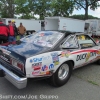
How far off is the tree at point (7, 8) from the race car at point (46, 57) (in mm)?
38930

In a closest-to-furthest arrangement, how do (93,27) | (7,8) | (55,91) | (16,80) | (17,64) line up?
(16,80) → (17,64) → (55,91) → (93,27) → (7,8)

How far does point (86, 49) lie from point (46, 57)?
1.77 meters

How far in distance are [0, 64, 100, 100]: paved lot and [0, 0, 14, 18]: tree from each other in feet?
130

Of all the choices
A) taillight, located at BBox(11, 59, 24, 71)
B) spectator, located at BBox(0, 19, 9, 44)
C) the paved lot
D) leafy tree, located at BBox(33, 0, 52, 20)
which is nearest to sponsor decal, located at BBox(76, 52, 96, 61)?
the paved lot

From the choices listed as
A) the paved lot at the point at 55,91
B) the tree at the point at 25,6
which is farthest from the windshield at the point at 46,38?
the tree at the point at 25,6

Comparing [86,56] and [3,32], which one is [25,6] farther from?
[86,56]

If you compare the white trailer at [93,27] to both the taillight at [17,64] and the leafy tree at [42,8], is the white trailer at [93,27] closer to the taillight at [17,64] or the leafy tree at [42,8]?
the taillight at [17,64]

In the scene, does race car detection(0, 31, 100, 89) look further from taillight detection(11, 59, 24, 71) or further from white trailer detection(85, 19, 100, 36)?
white trailer detection(85, 19, 100, 36)

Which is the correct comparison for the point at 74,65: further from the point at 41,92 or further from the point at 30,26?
the point at 30,26

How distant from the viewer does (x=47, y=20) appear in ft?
50.8

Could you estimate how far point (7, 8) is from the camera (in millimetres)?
40562

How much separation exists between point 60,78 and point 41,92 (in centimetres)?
65

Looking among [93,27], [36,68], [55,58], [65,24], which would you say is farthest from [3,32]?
[93,27]

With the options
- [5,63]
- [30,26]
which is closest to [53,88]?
[5,63]
